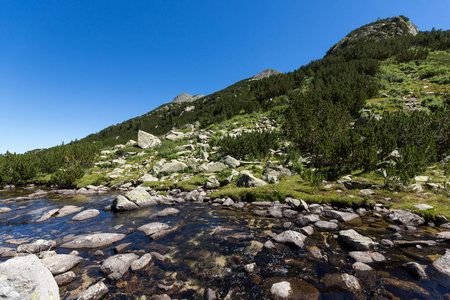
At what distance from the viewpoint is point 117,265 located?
4715 millimetres

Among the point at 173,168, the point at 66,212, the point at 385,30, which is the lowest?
the point at 66,212

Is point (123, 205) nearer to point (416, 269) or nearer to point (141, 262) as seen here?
point (141, 262)

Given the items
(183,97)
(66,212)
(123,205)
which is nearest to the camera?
(66,212)

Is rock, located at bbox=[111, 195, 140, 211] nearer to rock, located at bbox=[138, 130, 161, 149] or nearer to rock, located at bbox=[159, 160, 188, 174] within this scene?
rock, located at bbox=[159, 160, 188, 174]

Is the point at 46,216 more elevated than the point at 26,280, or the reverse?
the point at 26,280

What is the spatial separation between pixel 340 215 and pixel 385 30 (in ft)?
220

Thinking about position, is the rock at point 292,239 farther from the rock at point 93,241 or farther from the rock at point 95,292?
the rock at point 93,241

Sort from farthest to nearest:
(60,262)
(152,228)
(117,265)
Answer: (152,228), (60,262), (117,265)

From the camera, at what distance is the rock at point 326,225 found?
648 centimetres

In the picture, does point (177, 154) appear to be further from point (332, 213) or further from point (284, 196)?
point (332, 213)

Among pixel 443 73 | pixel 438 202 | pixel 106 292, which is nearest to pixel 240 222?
pixel 106 292

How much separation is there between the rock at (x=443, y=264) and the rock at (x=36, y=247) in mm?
10772

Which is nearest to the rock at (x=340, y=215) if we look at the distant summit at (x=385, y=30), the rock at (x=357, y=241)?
the rock at (x=357, y=241)

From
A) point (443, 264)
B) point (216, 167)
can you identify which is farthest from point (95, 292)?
point (216, 167)
